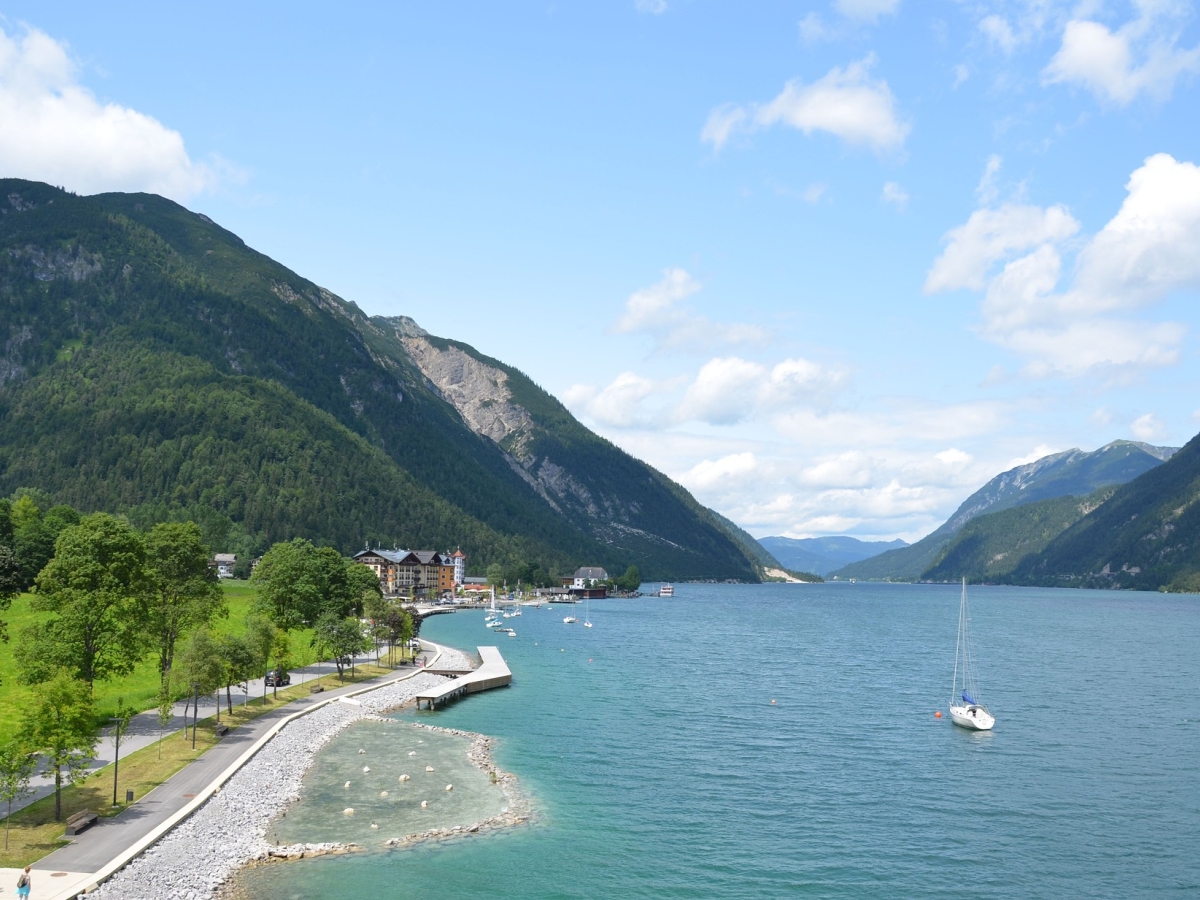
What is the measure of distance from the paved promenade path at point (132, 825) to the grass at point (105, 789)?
722 mm

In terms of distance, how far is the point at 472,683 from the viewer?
118 meters

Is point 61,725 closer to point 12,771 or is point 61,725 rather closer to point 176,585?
point 12,771

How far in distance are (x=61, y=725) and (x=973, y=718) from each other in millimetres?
81960

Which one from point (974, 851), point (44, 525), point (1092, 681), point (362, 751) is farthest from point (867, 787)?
point (44, 525)

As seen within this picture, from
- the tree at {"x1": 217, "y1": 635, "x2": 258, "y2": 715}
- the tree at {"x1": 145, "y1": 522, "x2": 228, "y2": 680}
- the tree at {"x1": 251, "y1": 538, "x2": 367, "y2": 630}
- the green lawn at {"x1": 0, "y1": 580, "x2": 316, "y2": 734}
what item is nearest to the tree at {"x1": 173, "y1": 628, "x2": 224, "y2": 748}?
the tree at {"x1": 217, "y1": 635, "x2": 258, "y2": 715}

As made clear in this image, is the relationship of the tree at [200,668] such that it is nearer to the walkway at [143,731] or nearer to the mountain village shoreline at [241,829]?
the walkway at [143,731]

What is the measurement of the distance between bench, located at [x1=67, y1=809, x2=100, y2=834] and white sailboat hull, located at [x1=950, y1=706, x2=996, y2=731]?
7951 cm

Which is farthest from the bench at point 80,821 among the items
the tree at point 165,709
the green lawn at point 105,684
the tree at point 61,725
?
the tree at point 165,709

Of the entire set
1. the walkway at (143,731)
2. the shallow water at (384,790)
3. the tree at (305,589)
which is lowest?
the shallow water at (384,790)

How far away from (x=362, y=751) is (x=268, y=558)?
335ft

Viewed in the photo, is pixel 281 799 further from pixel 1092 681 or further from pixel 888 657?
pixel 888 657

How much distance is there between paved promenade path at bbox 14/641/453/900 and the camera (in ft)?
142

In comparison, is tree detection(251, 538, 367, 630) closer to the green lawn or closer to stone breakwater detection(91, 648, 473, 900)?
the green lawn

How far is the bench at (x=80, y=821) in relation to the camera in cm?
4984
